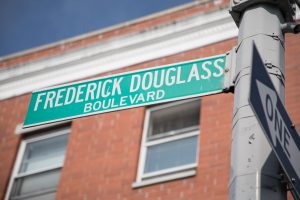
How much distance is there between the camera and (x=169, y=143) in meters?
12.5

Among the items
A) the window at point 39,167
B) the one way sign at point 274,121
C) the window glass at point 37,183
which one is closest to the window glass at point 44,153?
the window at point 39,167

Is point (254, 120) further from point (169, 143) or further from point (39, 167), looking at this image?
point (39, 167)

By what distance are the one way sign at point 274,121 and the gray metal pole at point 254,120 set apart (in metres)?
0.10

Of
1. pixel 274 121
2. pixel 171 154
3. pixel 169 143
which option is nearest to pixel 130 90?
pixel 274 121

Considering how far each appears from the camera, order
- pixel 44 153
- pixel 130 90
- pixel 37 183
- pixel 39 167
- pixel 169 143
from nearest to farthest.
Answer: pixel 130 90 < pixel 169 143 < pixel 37 183 < pixel 39 167 < pixel 44 153

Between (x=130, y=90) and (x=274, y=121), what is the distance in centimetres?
172

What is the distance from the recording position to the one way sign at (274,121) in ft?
12.5

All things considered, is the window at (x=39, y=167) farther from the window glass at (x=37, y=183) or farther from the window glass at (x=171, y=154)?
the window glass at (x=171, y=154)

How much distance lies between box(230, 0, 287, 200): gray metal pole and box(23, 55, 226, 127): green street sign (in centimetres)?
38

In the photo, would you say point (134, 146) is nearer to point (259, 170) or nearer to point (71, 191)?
point (71, 191)

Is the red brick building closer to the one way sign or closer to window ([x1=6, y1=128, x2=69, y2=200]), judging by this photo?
window ([x1=6, y1=128, x2=69, y2=200])

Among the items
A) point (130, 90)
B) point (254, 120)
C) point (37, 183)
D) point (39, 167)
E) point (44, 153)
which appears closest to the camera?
point (254, 120)

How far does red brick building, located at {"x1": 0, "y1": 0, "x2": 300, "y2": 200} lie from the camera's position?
38.2 feet

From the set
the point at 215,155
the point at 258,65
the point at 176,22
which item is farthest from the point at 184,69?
the point at 176,22
